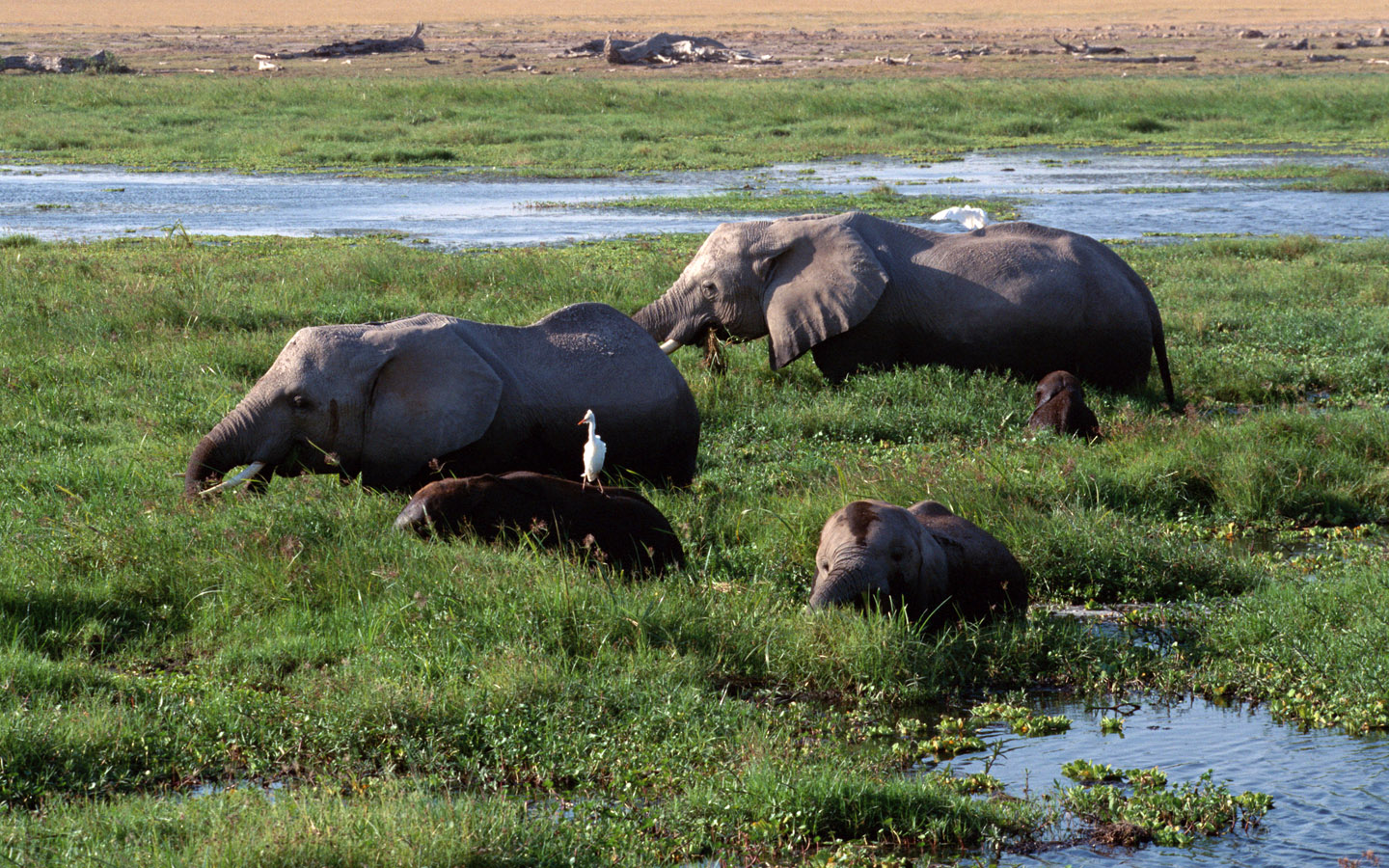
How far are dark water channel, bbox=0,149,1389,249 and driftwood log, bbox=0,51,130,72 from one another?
22.6 m

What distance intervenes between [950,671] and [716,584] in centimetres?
114

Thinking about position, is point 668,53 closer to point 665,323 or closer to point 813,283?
point 665,323

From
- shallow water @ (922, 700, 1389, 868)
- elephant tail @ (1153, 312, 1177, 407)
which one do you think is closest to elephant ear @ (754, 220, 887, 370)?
elephant tail @ (1153, 312, 1177, 407)

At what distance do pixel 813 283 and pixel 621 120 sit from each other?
26569 mm

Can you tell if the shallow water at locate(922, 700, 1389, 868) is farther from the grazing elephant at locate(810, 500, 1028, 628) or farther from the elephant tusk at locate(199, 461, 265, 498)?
the elephant tusk at locate(199, 461, 265, 498)

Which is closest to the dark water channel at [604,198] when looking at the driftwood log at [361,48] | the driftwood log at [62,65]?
the driftwood log at [62,65]

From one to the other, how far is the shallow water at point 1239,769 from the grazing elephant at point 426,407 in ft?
11.0

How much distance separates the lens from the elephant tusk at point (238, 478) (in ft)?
23.8

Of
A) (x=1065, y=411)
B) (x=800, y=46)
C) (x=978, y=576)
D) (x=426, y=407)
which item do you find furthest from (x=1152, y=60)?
(x=978, y=576)

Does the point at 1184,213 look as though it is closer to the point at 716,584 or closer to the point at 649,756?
the point at 716,584

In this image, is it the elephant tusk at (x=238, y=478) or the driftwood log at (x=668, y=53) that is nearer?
the elephant tusk at (x=238, y=478)

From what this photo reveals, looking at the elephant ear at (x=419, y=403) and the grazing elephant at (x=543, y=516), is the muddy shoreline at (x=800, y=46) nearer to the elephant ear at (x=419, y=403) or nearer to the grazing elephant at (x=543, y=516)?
the elephant ear at (x=419, y=403)

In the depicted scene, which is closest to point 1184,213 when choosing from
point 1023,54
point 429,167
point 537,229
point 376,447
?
point 537,229

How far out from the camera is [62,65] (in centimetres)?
5012
